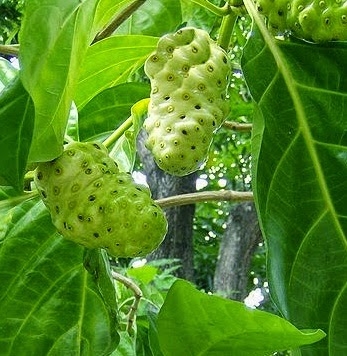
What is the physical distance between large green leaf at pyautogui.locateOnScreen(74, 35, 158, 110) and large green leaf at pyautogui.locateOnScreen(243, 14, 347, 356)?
0.23 m

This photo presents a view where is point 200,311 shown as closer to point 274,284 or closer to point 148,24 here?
point 274,284

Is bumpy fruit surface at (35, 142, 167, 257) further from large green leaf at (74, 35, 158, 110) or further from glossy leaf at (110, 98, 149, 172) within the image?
large green leaf at (74, 35, 158, 110)

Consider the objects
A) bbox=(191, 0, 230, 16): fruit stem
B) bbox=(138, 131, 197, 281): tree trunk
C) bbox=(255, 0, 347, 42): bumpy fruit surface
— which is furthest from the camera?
bbox=(138, 131, 197, 281): tree trunk

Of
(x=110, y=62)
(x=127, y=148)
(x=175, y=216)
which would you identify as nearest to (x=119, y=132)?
(x=127, y=148)

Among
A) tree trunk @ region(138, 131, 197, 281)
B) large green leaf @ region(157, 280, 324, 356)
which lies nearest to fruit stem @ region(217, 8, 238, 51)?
large green leaf @ region(157, 280, 324, 356)

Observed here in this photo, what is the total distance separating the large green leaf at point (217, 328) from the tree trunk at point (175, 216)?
120 inches

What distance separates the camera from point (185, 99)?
86 cm

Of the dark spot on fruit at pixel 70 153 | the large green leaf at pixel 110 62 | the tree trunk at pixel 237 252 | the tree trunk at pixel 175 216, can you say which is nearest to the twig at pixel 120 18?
the large green leaf at pixel 110 62

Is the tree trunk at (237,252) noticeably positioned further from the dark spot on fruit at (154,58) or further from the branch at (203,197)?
the dark spot on fruit at (154,58)

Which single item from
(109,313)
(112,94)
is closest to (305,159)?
(109,313)

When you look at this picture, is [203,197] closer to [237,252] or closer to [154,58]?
[154,58]

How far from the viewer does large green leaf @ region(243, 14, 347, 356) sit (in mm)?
867

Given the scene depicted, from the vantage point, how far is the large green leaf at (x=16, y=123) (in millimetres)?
767

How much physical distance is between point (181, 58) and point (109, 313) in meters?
0.31
